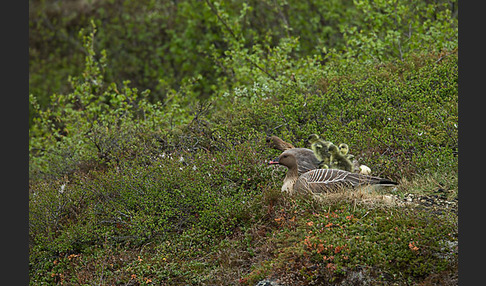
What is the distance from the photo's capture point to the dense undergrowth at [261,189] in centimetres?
618

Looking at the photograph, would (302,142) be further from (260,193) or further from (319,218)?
(319,218)

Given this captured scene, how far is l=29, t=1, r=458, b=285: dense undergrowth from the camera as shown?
6180 millimetres

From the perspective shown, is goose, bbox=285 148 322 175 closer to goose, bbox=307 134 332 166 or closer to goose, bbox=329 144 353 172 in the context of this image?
goose, bbox=307 134 332 166

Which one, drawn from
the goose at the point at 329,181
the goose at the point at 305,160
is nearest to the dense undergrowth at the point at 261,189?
the goose at the point at 329,181

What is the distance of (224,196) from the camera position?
8.08m

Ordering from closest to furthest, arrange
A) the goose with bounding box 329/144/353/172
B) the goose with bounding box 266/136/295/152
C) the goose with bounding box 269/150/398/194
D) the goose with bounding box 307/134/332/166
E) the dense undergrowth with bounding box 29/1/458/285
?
the dense undergrowth with bounding box 29/1/458/285, the goose with bounding box 269/150/398/194, the goose with bounding box 329/144/353/172, the goose with bounding box 307/134/332/166, the goose with bounding box 266/136/295/152

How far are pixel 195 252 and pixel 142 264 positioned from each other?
2.31 ft

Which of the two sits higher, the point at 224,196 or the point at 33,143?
the point at 224,196

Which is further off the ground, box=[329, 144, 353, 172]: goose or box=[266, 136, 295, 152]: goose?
box=[329, 144, 353, 172]: goose

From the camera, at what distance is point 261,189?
8203mm

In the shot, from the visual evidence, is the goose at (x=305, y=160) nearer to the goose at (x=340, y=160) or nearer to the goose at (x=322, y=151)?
the goose at (x=322, y=151)

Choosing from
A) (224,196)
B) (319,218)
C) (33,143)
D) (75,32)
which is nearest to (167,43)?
(75,32)

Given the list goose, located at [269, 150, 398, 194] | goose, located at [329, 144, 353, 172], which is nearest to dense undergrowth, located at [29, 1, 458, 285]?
goose, located at [269, 150, 398, 194]

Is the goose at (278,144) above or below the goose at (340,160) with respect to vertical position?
below
